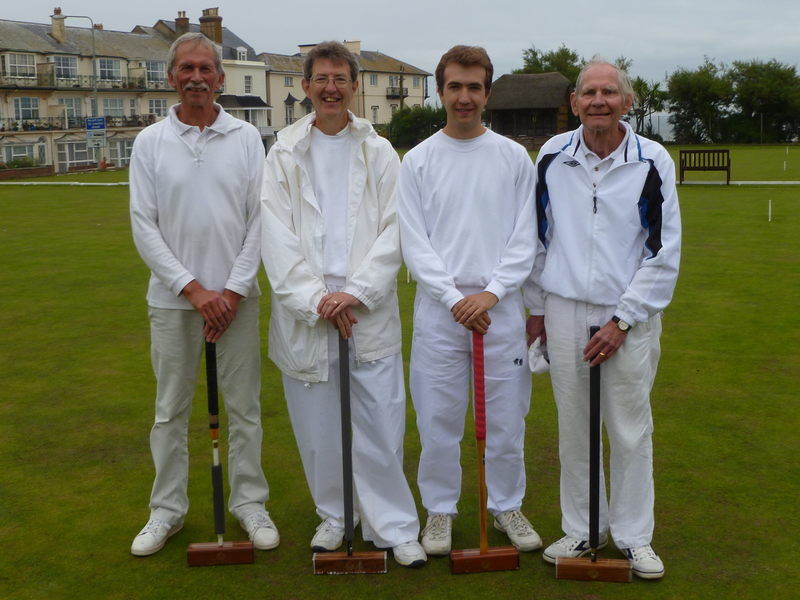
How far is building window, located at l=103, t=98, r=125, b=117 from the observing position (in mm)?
50688

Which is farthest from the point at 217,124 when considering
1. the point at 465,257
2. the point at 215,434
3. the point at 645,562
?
the point at 645,562

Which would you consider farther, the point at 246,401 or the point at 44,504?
the point at 44,504

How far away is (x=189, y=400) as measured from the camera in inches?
161

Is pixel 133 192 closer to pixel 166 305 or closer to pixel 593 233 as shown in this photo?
pixel 166 305

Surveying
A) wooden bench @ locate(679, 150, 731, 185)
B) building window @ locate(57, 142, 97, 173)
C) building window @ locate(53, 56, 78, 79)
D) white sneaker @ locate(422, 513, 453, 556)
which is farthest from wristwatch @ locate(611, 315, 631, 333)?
building window @ locate(53, 56, 78, 79)

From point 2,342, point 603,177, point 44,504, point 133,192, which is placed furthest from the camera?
point 2,342

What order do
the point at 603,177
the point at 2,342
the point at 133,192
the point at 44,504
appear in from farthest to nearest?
the point at 2,342 → the point at 44,504 → the point at 133,192 → the point at 603,177

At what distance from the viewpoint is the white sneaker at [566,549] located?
370 centimetres

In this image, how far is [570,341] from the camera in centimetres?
364

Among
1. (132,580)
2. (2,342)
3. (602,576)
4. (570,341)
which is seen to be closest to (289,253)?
(570,341)

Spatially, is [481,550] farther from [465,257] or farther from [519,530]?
[465,257]

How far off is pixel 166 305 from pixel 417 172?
1252 millimetres

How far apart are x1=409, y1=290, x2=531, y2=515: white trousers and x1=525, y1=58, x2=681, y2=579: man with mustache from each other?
179mm

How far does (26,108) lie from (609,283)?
48.2 metres
